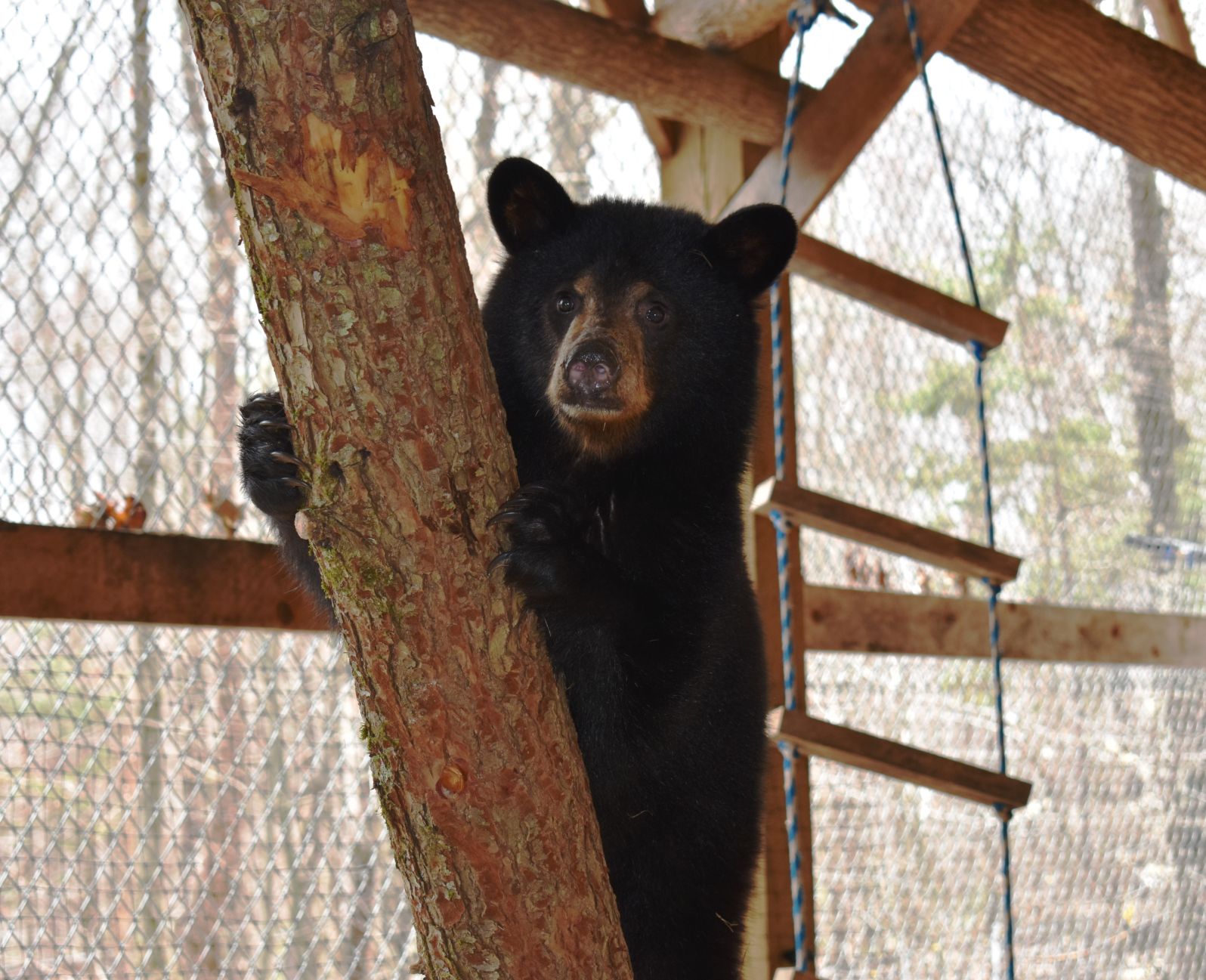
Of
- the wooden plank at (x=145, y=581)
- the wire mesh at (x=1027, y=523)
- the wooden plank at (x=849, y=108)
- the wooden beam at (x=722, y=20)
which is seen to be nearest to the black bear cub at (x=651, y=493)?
the wooden plank at (x=145, y=581)

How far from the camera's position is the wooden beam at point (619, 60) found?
3.36 metres

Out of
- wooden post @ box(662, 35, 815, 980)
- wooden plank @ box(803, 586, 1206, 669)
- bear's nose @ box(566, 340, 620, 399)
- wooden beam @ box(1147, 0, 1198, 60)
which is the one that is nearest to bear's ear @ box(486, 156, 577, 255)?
bear's nose @ box(566, 340, 620, 399)

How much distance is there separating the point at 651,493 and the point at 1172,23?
398cm

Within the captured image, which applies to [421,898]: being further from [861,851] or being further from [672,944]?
[861,851]

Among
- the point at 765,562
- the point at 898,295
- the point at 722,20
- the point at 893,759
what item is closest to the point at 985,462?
the point at 898,295

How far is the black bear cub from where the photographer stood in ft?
7.79

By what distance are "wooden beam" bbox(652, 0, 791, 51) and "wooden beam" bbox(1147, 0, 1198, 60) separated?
2109 millimetres

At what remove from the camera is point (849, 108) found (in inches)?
147

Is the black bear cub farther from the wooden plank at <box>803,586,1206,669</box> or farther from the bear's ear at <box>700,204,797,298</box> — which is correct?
the wooden plank at <box>803,586,1206,669</box>

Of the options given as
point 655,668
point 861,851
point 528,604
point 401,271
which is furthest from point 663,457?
point 861,851

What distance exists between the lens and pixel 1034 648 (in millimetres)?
4738

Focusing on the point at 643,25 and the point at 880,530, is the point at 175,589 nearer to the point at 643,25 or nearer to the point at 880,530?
the point at 880,530

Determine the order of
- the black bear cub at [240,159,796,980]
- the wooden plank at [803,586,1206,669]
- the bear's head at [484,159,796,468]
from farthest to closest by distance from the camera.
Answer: the wooden plank at [803,586,1206,669] < the bear's head at [484,159,796,468] < the black bear cub at [240,159,796,980]

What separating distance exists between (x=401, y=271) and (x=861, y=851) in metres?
4.07
